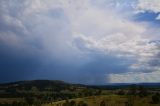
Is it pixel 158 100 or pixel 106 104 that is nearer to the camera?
pixel 158 100

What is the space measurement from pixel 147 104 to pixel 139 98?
71.8ft

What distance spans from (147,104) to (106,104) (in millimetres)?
33599

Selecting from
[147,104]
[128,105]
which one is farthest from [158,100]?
[128,105]

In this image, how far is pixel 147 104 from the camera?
165 metres

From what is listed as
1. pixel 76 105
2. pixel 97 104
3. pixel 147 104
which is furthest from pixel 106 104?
pixel 147 104

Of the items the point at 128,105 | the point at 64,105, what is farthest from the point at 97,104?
the point at 128,105

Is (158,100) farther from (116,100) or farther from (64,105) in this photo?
(64,105)

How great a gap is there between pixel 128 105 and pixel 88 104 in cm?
3935

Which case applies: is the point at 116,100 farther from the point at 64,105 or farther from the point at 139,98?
the point at 64,105

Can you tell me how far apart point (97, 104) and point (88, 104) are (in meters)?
6.31

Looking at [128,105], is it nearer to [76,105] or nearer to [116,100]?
[116,100]

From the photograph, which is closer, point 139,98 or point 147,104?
point 147,104

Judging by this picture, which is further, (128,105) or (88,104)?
(88,104)

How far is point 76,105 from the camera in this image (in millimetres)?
193125
